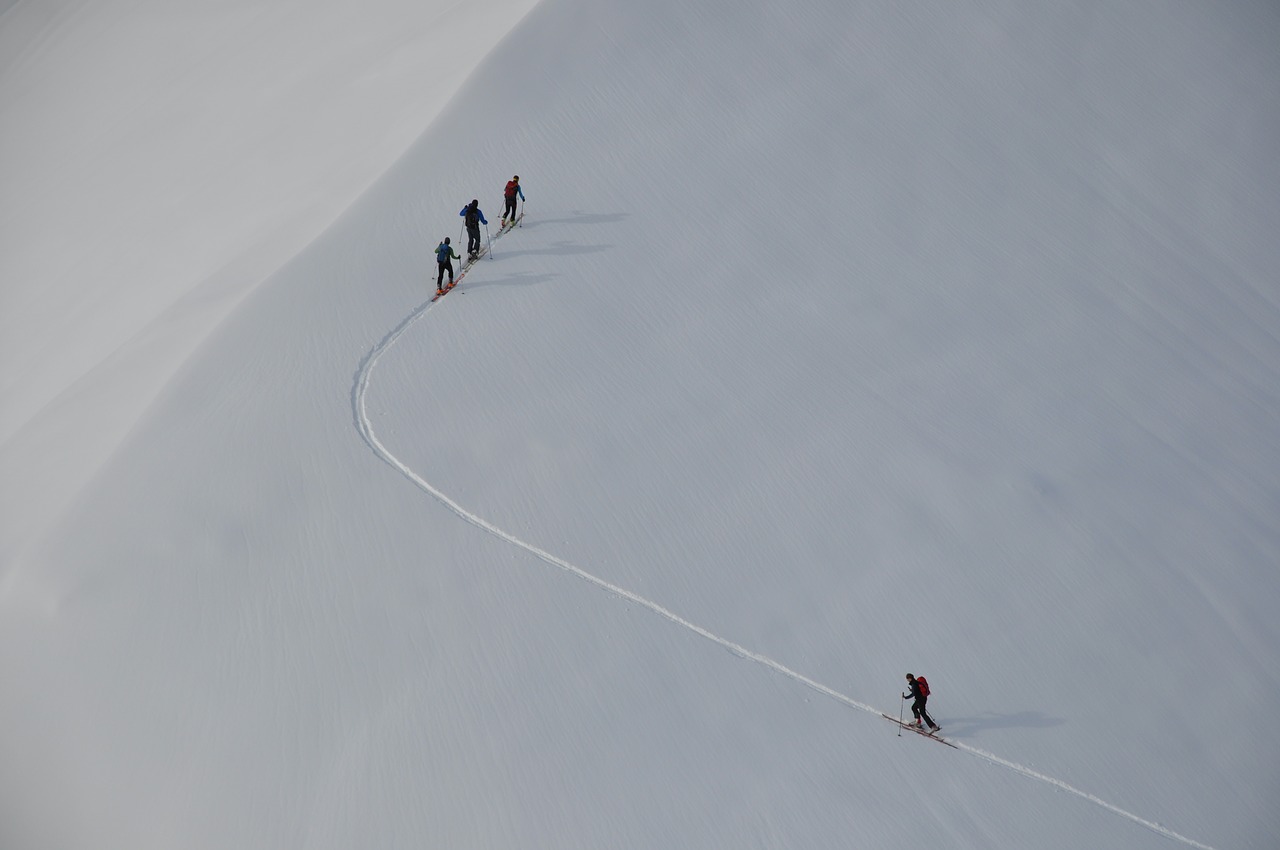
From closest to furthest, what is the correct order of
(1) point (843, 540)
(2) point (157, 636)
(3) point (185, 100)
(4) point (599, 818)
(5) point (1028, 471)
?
1. (4) point (599, 818)
2. (2) point (157, 636)
3. (1) point (843, 540)
4. (5) point (1028, 471)
5. (3) point (185, 100)

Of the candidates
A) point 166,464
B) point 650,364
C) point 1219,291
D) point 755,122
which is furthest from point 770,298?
point 166,464

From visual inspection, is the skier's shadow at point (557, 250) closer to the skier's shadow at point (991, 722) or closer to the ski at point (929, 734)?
the ski at point (929, 734)

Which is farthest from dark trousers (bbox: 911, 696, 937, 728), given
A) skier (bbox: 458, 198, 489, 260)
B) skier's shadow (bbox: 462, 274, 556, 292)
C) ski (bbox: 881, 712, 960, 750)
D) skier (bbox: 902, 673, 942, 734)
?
skier (bbox: 458, 198, 489, 260)

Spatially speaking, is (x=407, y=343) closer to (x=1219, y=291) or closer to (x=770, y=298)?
(x=770, y=298)

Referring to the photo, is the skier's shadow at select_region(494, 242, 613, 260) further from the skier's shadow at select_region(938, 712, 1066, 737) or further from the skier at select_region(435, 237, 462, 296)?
the skier's shadow at select_region(938, 712, 1066, 737)

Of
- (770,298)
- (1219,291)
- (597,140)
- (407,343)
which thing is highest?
(597,140)

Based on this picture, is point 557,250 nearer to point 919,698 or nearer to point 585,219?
point 585,219
